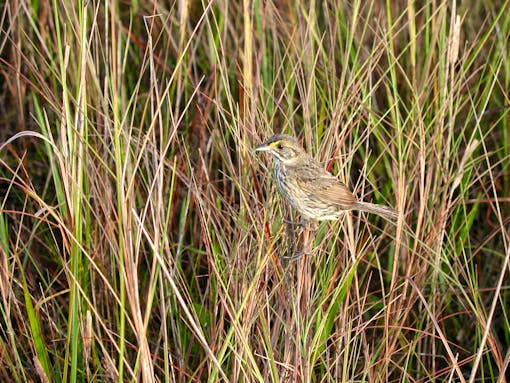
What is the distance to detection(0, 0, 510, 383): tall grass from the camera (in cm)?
279

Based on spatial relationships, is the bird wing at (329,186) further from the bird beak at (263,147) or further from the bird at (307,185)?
the bird beak at (263,147)

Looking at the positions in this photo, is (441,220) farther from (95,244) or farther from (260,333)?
(95,244)

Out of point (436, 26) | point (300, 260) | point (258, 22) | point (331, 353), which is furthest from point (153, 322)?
point (436, 26)

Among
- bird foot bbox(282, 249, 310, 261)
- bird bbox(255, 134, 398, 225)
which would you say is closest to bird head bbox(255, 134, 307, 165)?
bird bbox(255, 134, 398, 225)

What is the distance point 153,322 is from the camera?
3.74 m

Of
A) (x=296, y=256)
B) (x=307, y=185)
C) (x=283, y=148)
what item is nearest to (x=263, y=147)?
(x=283, y=148)

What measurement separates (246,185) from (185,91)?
4.17 ft

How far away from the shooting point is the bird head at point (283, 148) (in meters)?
3.18

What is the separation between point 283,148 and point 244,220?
1.06ft

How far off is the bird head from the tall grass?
88 millimetres

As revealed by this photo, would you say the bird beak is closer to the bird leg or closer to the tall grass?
the tall grass

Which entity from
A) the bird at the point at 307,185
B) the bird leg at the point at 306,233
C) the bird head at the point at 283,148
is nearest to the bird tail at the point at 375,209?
the bird at the point at 307,185

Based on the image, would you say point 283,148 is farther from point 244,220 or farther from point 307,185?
point 244,220

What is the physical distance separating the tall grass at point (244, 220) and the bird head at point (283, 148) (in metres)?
0.09
